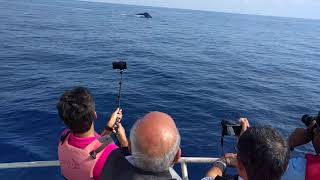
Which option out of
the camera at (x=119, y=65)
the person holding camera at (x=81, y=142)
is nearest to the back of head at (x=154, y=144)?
the person holding camera at (x=81, y=142)

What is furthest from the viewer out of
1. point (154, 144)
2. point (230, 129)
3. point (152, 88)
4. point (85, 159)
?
point (152, 88)

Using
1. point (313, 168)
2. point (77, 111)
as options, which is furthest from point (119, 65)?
point (313, 168)

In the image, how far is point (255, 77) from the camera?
25.2 meters

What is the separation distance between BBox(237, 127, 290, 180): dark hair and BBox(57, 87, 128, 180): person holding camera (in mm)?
1740

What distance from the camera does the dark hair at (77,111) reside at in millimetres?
4367

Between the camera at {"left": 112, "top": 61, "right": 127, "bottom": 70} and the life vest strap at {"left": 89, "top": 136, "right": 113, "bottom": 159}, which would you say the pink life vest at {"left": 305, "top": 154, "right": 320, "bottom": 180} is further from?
the camera at {"left": 112, "top": 61, "right": 127, "bottom": 70}

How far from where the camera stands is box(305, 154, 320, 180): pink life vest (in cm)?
390

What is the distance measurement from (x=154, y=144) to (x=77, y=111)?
1.50 metres

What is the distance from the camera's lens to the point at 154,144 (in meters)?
3.21

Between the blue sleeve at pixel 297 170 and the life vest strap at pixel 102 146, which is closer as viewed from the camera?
the blue sleeve at pixel 297 170

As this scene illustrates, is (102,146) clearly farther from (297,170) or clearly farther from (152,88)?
(152,88)

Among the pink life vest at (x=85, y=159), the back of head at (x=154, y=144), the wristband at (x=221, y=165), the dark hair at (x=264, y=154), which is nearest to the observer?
the dark hair at (x=264, y=154)

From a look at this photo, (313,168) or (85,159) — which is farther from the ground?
(313,168)

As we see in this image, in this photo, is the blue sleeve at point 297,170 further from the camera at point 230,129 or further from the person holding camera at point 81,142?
the person holding camera at point 81,142
